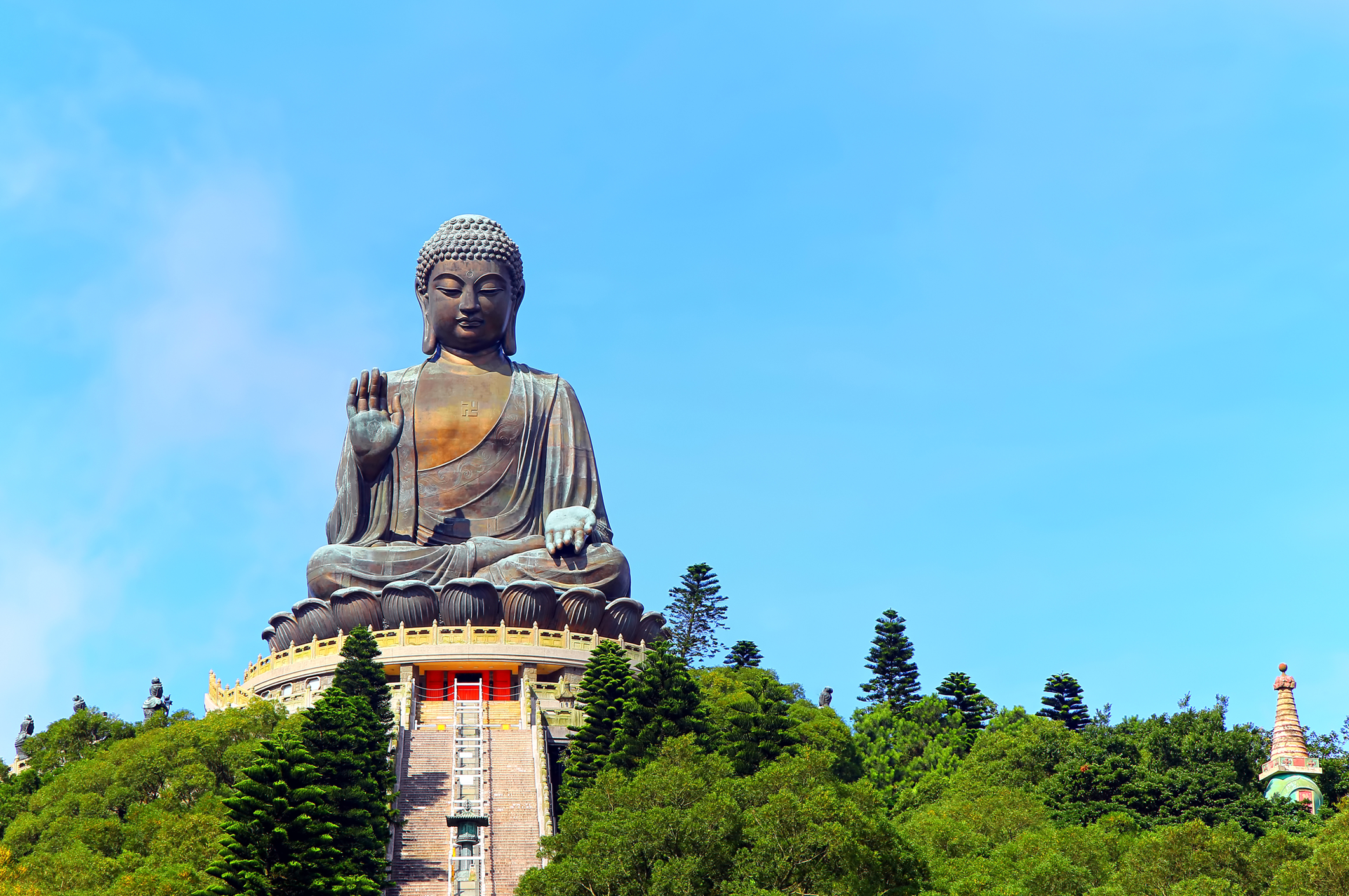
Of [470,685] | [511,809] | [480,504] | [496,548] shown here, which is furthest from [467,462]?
[511,809]

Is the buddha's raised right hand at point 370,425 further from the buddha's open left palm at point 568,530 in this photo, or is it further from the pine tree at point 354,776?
the pine tree at point 354,776

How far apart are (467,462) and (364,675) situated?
8.98 metres

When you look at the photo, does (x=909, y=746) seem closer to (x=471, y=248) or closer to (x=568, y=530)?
(x=568, y=530)

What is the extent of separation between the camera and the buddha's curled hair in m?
34.7

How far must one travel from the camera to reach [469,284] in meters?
34.6

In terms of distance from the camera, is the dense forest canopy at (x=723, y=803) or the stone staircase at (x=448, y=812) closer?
the dense forest canopy at (x=723, y=803)

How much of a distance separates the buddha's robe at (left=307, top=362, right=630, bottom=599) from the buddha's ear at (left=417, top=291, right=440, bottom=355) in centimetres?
51

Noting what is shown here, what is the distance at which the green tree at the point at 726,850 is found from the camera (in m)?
17.8

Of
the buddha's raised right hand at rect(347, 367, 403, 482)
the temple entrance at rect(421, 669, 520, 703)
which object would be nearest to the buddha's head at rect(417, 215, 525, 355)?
the buddha's raised right hand at rect(347, 367, 403, 482)

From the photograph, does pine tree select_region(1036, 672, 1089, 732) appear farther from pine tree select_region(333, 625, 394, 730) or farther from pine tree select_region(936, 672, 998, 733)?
pine tree select_region(333, 625, 394, 730)

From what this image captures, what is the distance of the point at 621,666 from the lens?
81.6 ft

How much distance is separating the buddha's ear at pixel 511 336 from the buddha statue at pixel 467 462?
0.03 meters

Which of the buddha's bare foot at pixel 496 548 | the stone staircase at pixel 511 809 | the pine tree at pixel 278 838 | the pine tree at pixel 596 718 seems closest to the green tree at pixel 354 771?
the pine tree at pixel 278 838

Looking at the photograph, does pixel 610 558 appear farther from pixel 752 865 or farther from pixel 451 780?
pixel 752 865
